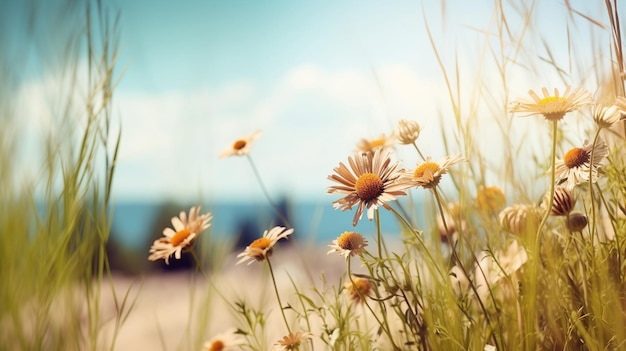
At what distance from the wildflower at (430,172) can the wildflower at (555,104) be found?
0.27 feet

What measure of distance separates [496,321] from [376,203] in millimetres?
265

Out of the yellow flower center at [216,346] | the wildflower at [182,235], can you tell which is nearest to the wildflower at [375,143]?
the wildflower at [182,235]

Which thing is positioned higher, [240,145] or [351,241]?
[240,145]

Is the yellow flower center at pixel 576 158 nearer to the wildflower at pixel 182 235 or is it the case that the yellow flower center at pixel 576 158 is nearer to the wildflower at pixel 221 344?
the wildflower at pixel 182 235

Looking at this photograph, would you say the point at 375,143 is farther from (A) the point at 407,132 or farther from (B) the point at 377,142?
(A) the point at 407,132

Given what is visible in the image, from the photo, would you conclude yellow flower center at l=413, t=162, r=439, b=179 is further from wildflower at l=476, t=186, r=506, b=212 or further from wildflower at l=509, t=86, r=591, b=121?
wildflower at l=476, t=186, r=506, b=212

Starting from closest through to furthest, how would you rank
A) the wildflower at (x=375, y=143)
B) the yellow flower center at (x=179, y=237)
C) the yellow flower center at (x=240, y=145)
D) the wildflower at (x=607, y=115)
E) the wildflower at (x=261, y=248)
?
1. the wildflower at (x=607, y=115)
2. the wildflower at (x=261, y=248)
3. the yellow flower center at (x=179, y=237)
4. the wildflower at (x=375, y=143)
5. the yellow flower center at (x=240, y=145)

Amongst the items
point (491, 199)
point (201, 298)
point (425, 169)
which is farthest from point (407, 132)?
point (201, 298)

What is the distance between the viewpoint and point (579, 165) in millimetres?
591

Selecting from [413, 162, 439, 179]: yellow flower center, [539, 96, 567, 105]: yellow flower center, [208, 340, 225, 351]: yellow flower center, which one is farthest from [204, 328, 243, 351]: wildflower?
[539, 96, 567, 105]: yellow flower center

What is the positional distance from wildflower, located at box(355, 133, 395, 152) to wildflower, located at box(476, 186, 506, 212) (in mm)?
149

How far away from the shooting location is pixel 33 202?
2.21 ft

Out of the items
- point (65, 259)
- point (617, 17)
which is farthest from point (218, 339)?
point (617, 17)

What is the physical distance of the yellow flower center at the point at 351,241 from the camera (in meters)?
0.56
